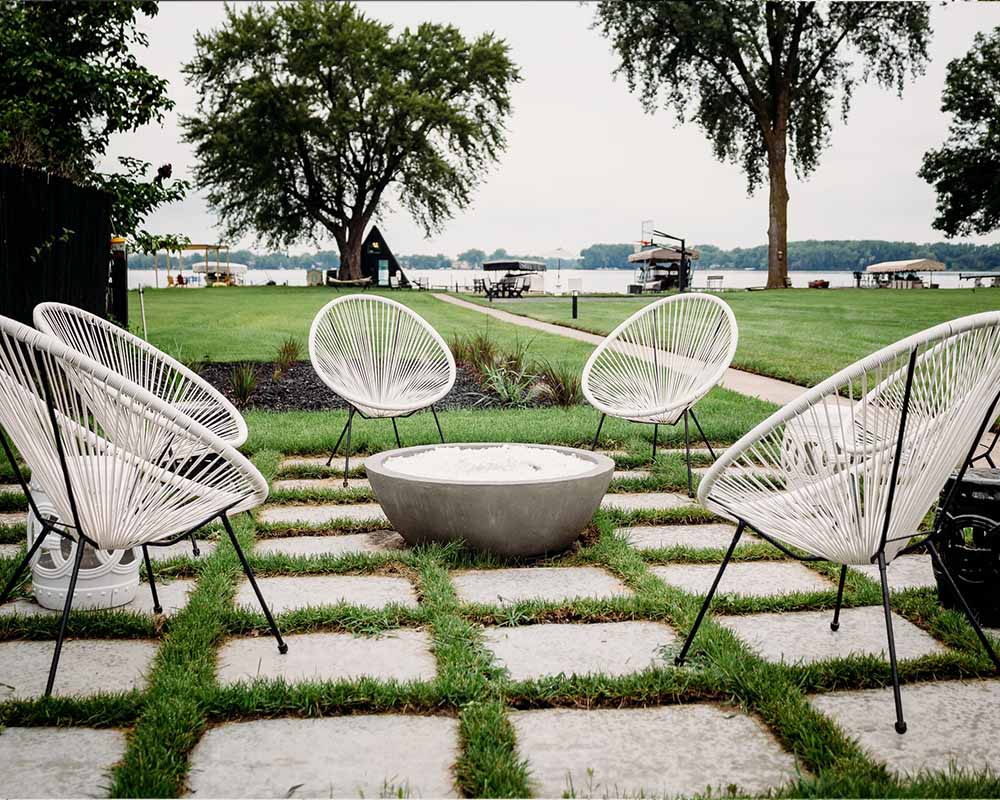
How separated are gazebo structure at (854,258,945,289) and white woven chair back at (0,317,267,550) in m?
7.96

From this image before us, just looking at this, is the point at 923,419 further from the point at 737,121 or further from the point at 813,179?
the point at 813,179

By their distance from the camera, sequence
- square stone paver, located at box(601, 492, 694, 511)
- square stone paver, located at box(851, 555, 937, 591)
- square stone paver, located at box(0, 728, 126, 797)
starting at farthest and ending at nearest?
square stone paver, located at box(601, 492, 694, 511) < square stone paver, located at box(851, 555, 937, 591) < square stone paver, located at box(0, 728, 126, 797)

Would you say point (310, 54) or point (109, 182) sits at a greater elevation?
point (310, 54)

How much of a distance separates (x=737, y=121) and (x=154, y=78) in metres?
16.0

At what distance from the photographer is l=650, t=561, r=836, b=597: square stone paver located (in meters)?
2.88

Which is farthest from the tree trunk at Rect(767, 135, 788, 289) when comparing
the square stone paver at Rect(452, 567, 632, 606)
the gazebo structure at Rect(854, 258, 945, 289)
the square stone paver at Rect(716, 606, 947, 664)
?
the square stone paver at Rect(716, 606, 947, 664)

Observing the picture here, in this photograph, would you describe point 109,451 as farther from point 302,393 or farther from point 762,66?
point 762,66

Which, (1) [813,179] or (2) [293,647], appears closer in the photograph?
(2) [293,647]

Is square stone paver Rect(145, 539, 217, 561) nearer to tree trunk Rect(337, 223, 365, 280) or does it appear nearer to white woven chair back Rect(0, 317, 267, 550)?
white woven chair back Rect(0, 317, 267, 550)

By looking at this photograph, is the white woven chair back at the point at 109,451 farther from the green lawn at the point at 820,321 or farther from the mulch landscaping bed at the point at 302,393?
the green lawn at the point at 820,321

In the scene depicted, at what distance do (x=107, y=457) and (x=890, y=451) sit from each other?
1912 millimetres

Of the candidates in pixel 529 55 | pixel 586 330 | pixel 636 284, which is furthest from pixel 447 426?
pixel 529 55

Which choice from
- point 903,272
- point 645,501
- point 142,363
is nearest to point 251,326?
point 903,272

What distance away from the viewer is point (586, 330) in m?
13.0
